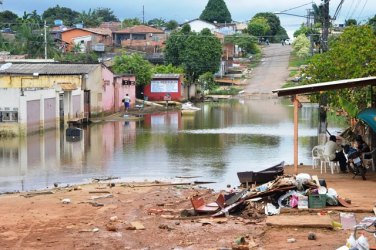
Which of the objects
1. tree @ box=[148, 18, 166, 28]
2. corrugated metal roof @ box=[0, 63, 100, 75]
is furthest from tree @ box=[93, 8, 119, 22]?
corrugated metal roof @ box=[0, 63, 100, 75]

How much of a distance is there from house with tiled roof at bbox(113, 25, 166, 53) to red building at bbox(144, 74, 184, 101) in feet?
88.5

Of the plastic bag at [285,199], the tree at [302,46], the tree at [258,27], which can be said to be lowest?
the plastic bag at [285,199]

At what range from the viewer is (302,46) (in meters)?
110

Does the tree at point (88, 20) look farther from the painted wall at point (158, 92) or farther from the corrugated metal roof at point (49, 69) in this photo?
the corrugated metal roof at point (49, 69)

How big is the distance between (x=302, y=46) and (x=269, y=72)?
44.2 ft

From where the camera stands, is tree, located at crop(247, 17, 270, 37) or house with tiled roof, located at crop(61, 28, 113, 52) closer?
house with tiled roof, located at crop(61, 28, 113, 52)

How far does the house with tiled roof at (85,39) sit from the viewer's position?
98.1 metres

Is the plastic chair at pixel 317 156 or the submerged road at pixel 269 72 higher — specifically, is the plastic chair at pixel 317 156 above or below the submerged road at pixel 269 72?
below

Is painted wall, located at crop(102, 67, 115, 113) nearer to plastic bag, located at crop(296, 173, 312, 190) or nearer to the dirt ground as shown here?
the dirt ground

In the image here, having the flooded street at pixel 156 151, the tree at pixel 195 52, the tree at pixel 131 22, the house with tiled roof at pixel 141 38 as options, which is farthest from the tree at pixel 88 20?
the flooded street at pixel 156 151

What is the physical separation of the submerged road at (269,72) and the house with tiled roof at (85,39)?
21501 mm

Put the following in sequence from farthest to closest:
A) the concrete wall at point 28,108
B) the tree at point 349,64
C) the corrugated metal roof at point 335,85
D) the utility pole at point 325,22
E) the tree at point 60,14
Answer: the tree at point 60,14
the concrete wall at point 28,108
the utility pole at point 325,22
the tree at point 349,64
the corrugated metal roof at point 335,85

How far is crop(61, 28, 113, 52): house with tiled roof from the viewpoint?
322 ft

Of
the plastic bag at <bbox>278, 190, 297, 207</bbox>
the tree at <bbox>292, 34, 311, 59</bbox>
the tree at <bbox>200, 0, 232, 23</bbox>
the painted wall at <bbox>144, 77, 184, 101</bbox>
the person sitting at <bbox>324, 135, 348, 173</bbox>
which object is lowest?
the plastic bag at <bbox>278, 190, 297, 207</bbox>
